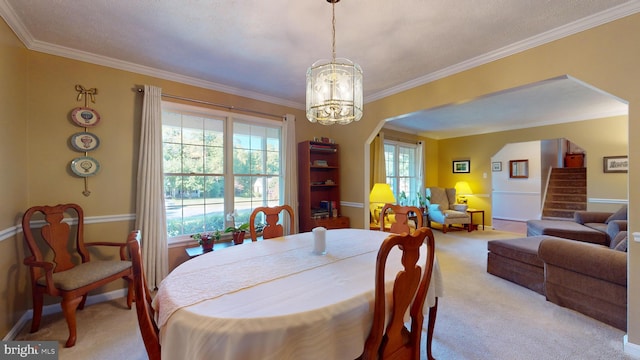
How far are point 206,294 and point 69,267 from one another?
218 centimetres

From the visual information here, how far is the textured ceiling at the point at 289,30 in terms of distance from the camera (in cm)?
179

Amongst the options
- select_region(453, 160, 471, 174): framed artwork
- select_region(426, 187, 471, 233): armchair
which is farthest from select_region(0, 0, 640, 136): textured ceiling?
select_region(453, 160, 471, 174): framed artwork

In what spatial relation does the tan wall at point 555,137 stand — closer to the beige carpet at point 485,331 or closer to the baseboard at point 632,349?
the beige carpet at point 485,331

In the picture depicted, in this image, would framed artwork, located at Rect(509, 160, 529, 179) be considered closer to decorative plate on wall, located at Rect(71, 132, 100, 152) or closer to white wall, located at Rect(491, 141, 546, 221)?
white wall, located at Rect(491, 141, 546, 221)

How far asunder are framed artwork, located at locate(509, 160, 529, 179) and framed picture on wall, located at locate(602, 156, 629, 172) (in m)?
3.03

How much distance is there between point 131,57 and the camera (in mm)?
2561

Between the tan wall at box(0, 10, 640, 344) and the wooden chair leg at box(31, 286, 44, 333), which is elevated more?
the tan wall at box(0, 10, 640, 344)

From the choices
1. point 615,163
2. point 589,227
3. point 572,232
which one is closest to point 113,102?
point 572,232

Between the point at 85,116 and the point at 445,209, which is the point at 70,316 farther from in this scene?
the point at 445,209

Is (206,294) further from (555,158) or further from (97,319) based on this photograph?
(555,158)

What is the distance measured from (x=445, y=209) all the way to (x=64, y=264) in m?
6.70

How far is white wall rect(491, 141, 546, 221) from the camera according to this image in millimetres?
7109

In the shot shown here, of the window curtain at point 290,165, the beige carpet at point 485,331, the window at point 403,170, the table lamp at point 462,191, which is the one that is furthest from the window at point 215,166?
the table lamp at point 462,191

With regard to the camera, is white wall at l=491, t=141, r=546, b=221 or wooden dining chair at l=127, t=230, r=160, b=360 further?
white wall at l=491, t=141, r=546, b=221
